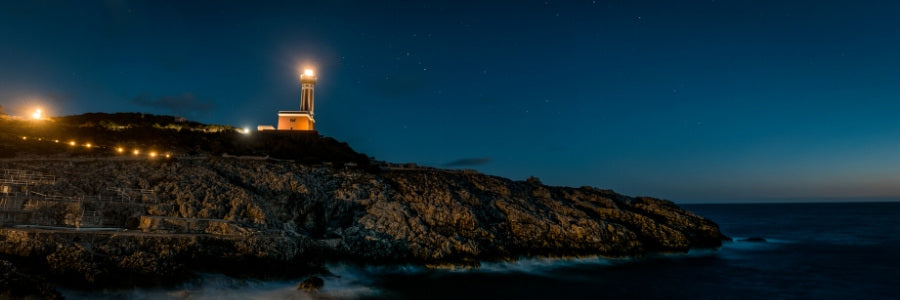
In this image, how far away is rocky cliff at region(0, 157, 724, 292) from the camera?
21.3 metres

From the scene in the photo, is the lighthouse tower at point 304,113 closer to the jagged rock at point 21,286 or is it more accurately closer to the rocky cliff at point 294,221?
the rocky cliff at point 294,221

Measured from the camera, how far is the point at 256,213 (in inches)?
1145

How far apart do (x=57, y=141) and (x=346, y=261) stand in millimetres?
31036

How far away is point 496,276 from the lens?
2945 cm

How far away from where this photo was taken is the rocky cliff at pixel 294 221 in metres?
21.3

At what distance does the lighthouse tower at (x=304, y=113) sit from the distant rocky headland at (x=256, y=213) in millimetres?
5458

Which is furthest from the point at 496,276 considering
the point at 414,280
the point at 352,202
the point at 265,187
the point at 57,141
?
the point at 57,141

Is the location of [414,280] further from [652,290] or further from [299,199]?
[652,290]

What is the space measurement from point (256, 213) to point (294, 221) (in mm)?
2831

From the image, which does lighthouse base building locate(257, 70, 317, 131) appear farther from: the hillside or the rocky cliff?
the rocky cliff

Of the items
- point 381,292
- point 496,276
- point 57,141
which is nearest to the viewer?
point 381,292

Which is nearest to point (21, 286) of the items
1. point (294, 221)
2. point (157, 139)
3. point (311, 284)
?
point (311, 284)

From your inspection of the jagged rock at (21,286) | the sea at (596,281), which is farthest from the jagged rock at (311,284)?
the jagged rock at (21,286)

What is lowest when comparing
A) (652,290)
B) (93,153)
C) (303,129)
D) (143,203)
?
(652,290)
